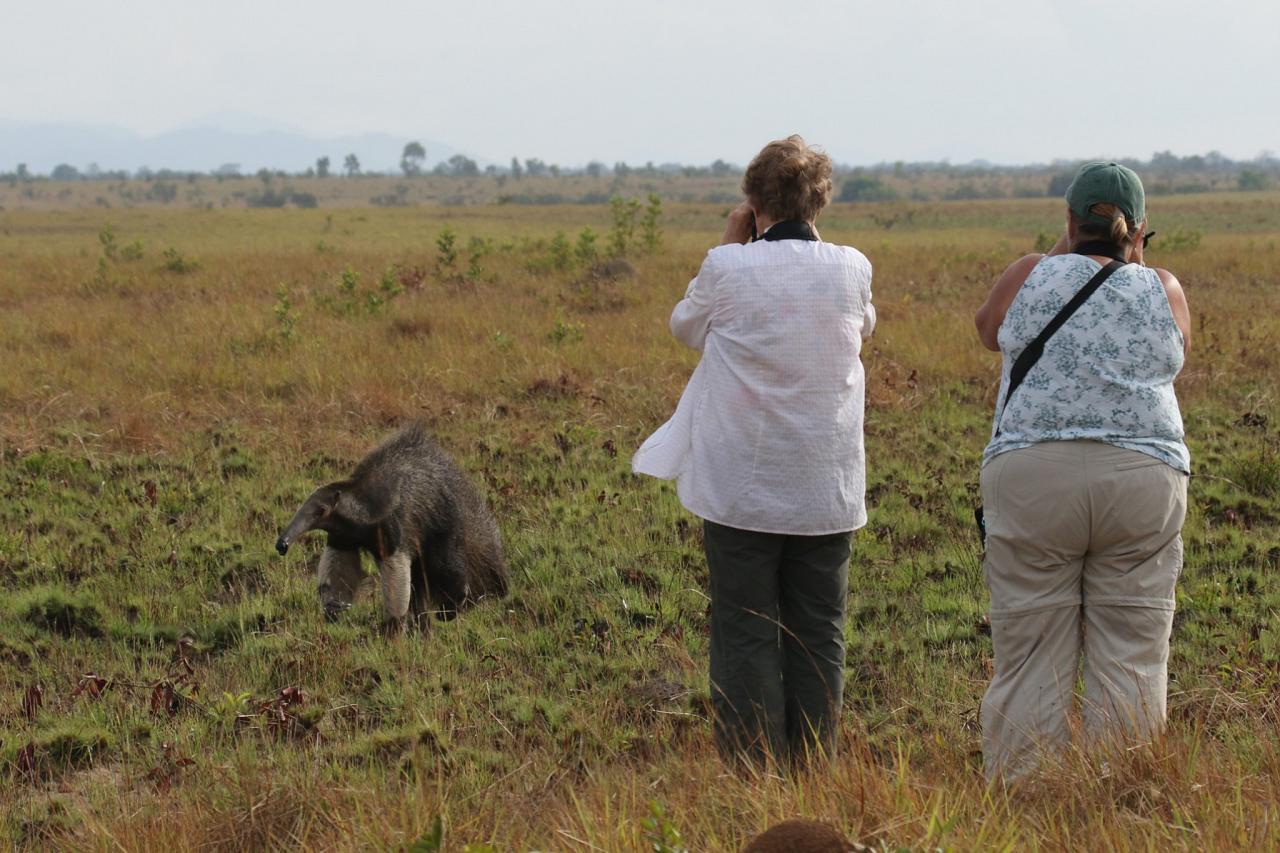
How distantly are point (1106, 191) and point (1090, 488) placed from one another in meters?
0.86

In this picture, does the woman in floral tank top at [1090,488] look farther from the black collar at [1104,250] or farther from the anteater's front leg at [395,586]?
the anteater's front leg at [395,586]

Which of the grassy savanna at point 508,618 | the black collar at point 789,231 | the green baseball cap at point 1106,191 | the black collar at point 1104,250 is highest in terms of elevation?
the green baseball cap at point 1106,191

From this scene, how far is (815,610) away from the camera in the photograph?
358cm

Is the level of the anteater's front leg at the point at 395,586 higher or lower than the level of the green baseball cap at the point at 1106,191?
lower

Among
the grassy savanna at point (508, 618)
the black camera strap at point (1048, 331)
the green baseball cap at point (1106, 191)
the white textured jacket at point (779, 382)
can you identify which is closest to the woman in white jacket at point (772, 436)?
the white textured jacket at point (779, 382)

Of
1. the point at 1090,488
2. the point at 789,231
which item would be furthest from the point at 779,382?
the point at 1090,488

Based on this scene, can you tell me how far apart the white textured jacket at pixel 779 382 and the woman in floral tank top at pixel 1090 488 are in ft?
1.59

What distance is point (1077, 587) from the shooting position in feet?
11.0

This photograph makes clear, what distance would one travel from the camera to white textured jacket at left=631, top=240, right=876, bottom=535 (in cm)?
336

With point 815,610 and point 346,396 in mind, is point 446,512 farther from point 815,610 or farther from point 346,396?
point 346,396

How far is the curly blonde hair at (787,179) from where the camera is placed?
3354 mm

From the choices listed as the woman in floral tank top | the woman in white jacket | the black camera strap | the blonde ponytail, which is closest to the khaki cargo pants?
the woman in floral tank top

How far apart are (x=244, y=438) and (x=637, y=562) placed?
13.3ft

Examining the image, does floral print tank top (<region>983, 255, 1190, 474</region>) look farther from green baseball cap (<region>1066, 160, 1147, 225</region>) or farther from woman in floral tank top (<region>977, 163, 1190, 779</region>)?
green baseball cap (<region>1066, 160, 1147, 225</region>)
